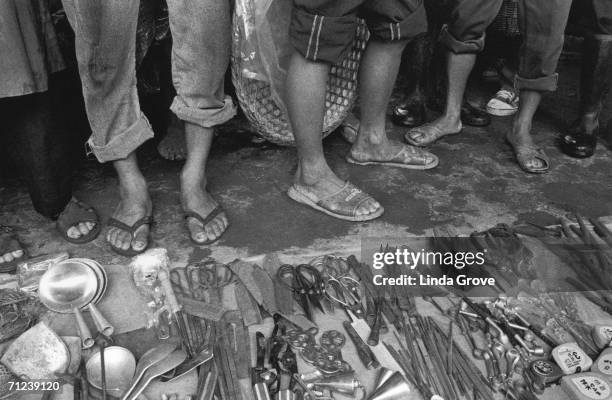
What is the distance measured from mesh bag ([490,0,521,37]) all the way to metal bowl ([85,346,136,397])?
123 inches

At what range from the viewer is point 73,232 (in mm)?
2391

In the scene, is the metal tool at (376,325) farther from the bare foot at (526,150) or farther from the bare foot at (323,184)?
the bare foot at (526,150)

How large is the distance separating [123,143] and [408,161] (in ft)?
5.03

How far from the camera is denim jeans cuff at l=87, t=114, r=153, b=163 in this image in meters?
2.25

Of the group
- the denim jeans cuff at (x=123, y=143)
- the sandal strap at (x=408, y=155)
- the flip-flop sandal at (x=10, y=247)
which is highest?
the denim jeans cuff at (x=123, y=143)

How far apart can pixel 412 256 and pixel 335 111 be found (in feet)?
3.35

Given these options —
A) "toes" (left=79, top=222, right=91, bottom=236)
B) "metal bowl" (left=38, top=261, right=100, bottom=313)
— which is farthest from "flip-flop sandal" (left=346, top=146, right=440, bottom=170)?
"metal bowl" (left=38, top=261, right=100, bottom=313)

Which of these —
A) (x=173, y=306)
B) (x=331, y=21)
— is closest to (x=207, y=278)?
(x=173, y=306)

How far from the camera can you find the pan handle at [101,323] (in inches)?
73.0

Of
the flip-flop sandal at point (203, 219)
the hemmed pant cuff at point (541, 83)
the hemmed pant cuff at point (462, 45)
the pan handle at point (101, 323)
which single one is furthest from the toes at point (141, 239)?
the hemmed pant cuff at point (541, 83)

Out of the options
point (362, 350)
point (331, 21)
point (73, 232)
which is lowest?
point (73, 232)

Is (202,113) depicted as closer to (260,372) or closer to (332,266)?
(332,266)

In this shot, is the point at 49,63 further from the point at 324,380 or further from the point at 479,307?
the point at 479,307

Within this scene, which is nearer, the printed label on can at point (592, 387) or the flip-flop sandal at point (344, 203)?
the printed label on can at point (592, 387)
